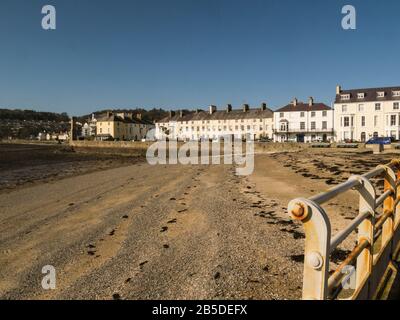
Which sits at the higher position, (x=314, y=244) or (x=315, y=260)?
(x=314, y=244)

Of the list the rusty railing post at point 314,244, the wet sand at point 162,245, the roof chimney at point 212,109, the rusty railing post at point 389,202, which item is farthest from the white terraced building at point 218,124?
the rusty railing post at point 314,244

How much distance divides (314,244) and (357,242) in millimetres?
1595

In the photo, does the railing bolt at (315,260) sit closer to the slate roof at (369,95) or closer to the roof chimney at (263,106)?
the slate roof at (369,95)

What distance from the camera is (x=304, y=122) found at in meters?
76.3

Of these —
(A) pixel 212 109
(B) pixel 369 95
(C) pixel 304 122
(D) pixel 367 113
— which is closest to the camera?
(D) pixel 367 113

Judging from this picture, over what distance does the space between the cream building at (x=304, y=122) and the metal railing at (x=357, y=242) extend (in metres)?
71.5

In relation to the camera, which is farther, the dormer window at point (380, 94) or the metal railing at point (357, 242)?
the dormer window at point (380, 94)

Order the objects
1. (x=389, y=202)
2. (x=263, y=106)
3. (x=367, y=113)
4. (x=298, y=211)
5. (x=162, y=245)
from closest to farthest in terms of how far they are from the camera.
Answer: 1. (x=298, y=211)
2. (x=389, y=202)
3. (x=162, y=245)
4. (x=367, y=113)
5. (x=263, y=106)

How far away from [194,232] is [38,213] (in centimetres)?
702

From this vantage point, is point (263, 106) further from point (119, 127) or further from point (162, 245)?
point (162, 245)

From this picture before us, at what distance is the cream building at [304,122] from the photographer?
73625 mm

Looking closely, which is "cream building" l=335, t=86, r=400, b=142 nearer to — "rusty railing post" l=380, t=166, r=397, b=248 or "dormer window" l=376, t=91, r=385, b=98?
"dormer window" l=376, t=91, r=385, b=98

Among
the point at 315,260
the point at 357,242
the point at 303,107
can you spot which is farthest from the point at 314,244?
the point at 303,107

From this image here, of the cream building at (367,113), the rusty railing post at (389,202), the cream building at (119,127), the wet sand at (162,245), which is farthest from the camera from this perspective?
the cream building at (119,127)
